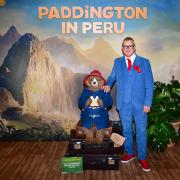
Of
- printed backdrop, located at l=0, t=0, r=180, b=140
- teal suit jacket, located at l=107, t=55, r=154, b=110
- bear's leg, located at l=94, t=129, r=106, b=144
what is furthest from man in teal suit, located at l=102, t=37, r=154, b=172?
printed backdrop, located at l=0, t=0, r=180, b=140

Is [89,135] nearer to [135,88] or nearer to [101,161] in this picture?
[101,161]

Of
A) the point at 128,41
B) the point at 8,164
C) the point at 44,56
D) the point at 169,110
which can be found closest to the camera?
the point at 128,41

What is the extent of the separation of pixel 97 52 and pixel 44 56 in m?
0.77

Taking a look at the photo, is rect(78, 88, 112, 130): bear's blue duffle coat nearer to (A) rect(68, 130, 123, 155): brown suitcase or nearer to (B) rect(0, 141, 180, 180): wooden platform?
(A) rect(68, 130, 123, 155): brown suitcase

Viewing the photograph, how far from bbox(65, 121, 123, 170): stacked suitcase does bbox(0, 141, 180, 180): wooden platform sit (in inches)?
2.9

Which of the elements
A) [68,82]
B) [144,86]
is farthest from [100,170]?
[68,82]

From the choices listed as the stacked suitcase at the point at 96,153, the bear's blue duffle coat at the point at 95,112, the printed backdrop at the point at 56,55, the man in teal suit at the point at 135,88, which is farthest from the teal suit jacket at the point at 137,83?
the printed backdrop at the point at 56,55

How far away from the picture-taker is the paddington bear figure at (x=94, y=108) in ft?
12.5

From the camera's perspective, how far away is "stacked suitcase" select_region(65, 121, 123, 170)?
3.69 metres

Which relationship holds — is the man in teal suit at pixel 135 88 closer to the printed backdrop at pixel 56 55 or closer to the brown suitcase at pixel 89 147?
the brown suitcase at pixel 89 147

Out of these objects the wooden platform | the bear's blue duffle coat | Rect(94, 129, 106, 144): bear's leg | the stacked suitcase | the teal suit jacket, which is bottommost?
the wooden platform

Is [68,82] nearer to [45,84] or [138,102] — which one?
[45,84]

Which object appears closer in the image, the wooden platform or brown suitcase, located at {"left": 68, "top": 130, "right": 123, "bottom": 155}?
the wooden platform

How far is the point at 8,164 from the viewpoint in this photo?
393 centimetres
